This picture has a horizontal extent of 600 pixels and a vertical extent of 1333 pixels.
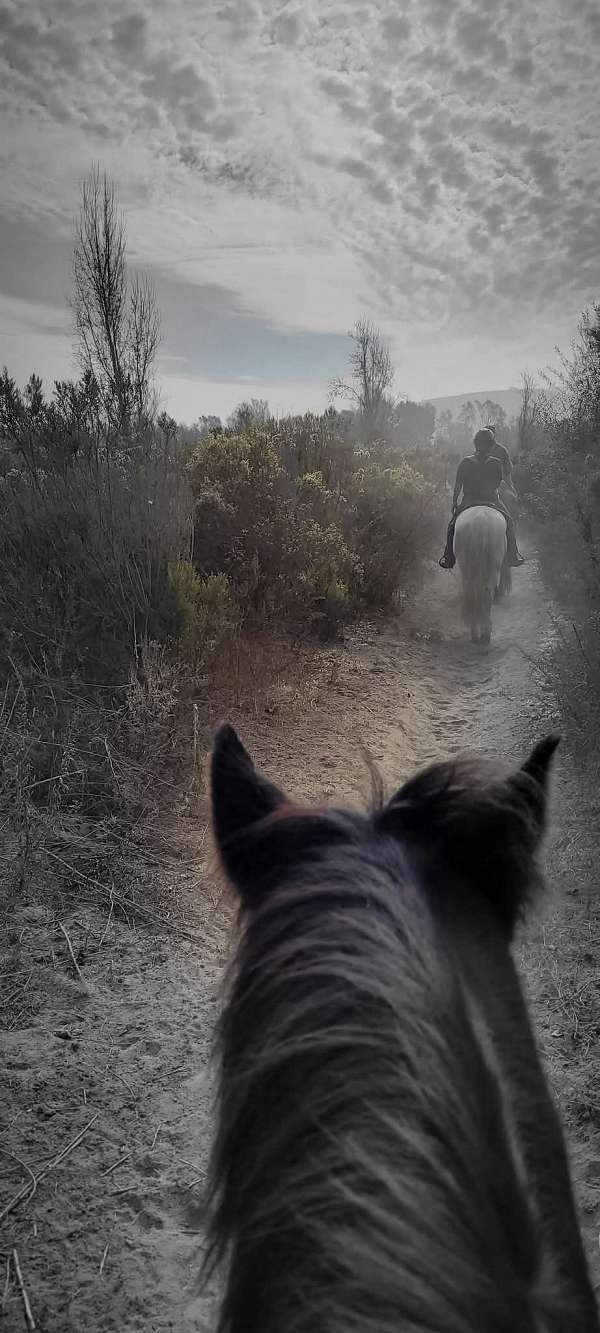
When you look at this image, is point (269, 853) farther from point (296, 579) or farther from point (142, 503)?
point (296, 579)

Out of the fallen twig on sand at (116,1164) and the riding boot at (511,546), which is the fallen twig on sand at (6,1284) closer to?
the fallen twig on sand at (116,1164)

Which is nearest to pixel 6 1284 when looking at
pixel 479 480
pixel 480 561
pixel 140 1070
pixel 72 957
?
pixel 140 1070

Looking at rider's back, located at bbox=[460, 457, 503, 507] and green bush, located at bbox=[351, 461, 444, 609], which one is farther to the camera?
rider's back, located at bbox=[460, 457, 503, 507]

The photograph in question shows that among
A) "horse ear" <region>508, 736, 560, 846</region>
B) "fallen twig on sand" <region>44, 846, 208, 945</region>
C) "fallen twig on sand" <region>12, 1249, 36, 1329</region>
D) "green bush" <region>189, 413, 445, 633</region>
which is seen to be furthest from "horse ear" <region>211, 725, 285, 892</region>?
"green bush" <region>189, 413, 445, 633</region>

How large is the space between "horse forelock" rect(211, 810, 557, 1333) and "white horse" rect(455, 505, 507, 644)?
6.77 m

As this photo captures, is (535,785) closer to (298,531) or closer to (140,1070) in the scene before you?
(140,1070)

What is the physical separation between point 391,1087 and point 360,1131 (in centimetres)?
5

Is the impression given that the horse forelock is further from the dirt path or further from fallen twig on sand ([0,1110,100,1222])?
fallen twig on sand ([0,1110,100,1222])

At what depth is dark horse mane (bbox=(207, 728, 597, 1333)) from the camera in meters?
0.64

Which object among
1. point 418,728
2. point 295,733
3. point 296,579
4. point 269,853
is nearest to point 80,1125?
point 269,853

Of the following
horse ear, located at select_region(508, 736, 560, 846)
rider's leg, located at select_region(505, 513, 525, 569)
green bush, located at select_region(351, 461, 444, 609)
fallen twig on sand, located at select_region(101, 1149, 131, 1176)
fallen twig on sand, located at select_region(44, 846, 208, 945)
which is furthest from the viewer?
rider's leg, located at select_region(505, 513, 525, 569)

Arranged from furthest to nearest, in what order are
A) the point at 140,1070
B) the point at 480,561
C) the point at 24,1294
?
the point at 480,561 < the point at 140,1070 < the point at 24,1294

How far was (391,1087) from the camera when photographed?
0.75 metres

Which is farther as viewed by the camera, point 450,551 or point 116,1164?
point 450,551
